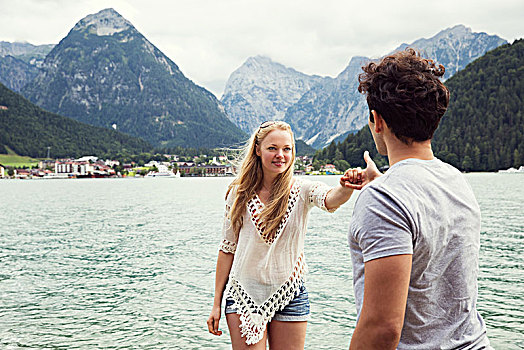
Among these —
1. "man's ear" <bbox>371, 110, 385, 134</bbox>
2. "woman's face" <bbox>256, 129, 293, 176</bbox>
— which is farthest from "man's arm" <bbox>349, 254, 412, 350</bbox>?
"woman's face" <bbox>256, 129, 293, 176</bbox>

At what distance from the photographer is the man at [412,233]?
1.63 m

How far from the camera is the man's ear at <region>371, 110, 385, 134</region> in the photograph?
1.92m

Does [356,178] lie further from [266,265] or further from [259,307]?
[259,307]

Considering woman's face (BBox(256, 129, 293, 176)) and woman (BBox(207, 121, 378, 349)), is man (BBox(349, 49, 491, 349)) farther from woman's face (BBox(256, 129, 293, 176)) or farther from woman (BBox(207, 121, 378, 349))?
woman's face (BBox(256, 129, 293, 176))

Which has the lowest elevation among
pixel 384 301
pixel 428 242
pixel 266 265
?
pixel 266 265

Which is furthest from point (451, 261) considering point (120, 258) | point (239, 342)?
point (120, 258)

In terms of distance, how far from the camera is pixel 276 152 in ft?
12.0

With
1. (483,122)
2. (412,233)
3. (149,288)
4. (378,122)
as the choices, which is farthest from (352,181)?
(483,122)

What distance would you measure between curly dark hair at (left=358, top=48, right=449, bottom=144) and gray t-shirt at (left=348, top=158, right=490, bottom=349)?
0.15 m

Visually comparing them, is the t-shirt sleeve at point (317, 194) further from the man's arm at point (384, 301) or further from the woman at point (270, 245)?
the man's arm at point (384, 301)

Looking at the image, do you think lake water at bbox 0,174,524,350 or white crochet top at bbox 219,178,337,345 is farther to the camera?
lake water at bbox 0,174,524,350

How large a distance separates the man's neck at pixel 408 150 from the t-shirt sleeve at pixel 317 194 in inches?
56.8

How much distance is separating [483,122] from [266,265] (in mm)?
148738

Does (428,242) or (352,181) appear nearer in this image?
(428,242)
